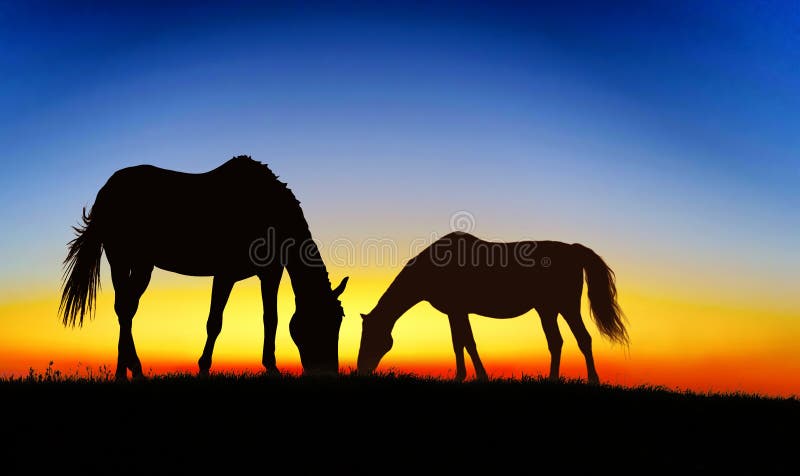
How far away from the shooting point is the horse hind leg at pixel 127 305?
1248 centimetres

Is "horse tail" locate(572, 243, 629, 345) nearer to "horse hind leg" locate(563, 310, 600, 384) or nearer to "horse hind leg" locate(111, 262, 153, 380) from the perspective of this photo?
"horse hind leg" locate(563, 310, 600, 384)

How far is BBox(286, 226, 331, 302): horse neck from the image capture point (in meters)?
13.2

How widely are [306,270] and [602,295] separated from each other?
30.0 feet

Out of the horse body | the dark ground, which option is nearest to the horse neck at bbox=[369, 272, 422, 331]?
the horse body

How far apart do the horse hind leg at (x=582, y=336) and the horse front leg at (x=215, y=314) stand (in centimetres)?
904

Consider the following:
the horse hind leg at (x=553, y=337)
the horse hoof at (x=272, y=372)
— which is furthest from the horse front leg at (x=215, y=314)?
the horse hind leg at (x=553, y=337)

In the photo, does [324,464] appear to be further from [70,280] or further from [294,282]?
[70,280]

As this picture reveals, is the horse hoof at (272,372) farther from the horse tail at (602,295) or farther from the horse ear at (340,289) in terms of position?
the horse tail at (602,295)

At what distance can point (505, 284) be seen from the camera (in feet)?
62.1

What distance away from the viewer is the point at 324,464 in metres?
7.16

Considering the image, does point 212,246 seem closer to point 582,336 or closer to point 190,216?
point 190,216

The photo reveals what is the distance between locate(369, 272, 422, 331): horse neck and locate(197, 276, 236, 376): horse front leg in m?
5.88

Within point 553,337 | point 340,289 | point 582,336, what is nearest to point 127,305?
point 340,289

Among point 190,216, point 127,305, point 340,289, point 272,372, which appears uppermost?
point 190,216
